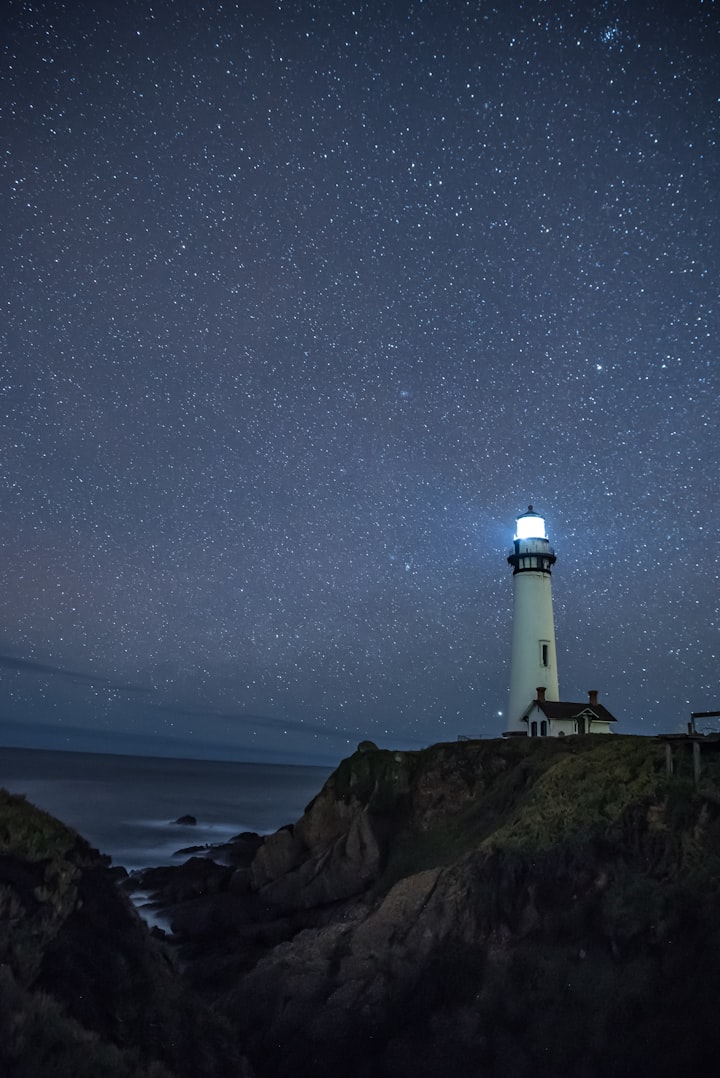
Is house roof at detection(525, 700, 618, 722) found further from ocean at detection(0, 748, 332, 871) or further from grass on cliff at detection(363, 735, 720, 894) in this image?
ocean at detection(0, 748, 332, 871)

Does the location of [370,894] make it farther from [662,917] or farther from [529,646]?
[529,646]

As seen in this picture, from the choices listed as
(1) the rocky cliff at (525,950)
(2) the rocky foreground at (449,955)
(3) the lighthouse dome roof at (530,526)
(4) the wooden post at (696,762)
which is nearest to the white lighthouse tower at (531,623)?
(3) the lighthouse dome roof at (530,526)

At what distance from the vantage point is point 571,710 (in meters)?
41.0

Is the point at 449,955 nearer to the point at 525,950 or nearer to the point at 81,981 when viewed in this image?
the point at 525,950

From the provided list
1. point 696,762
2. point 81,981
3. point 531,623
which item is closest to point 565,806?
point 696,762

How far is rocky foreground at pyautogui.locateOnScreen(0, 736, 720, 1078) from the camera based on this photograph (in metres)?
12.1

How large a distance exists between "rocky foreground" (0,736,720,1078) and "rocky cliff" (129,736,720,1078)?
0.06 metres

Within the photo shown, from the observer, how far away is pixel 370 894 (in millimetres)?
29547

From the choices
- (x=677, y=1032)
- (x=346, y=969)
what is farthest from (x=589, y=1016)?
(x=346, y=969)

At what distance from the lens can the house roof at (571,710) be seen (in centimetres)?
4050

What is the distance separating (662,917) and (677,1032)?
9.82 ft

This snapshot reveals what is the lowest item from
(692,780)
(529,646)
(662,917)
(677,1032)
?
(677,1032)

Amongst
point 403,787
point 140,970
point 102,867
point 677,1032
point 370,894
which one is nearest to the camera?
point 140,970

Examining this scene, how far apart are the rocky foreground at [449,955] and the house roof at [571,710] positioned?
395 inches
